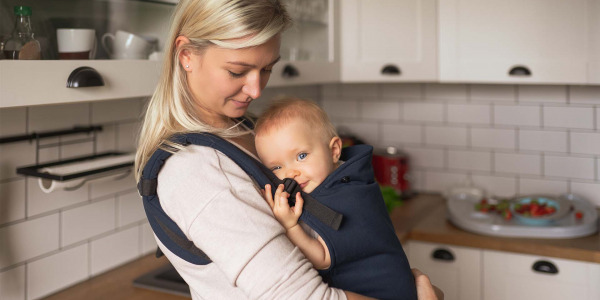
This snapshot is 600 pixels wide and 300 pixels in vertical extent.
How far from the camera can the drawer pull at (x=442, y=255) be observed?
2.40 metres

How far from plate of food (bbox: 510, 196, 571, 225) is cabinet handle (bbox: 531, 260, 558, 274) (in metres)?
0.16

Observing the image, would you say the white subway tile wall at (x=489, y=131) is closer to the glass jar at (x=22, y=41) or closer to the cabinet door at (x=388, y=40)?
the cabinet door at (x=388, y=40)

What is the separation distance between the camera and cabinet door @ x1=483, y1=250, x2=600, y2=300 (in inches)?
87.0

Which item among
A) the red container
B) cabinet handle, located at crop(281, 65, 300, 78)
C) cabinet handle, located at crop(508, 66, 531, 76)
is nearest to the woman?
cabinet handle, located at crop(281, 65, 300, 78)

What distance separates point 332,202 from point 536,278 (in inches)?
55.4

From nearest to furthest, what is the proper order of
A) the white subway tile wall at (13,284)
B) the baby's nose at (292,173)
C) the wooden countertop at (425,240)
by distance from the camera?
1. the baby's nose at (292,173)
2. the white subway tile wall at (13,284)
3. the wooden countertop at (425,240)

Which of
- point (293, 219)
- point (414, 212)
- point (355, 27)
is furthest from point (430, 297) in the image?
point (355, 27)

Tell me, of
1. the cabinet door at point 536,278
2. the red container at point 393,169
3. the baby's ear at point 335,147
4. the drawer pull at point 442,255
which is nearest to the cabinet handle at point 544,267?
the cabinet door at point 536,278

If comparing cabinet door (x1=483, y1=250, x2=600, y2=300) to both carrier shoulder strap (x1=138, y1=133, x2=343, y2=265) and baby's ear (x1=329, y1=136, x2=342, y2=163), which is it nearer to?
baby's ear (x1=329, y1=136, x2=342, y2=163)

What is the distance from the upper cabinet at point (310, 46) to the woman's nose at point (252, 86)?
0.89 meters

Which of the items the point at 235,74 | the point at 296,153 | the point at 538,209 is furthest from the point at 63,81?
the point at 538,209

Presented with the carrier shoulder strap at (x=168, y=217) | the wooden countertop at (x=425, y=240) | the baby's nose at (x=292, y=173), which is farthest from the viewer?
the wooden countertop at (x=425, y=240)

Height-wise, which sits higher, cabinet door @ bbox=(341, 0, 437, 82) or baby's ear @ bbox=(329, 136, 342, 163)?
cabinet door @ bbox=(341, 0, 437, 82)

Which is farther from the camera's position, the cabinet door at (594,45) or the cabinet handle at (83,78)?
the cabinet door at (594,45)
